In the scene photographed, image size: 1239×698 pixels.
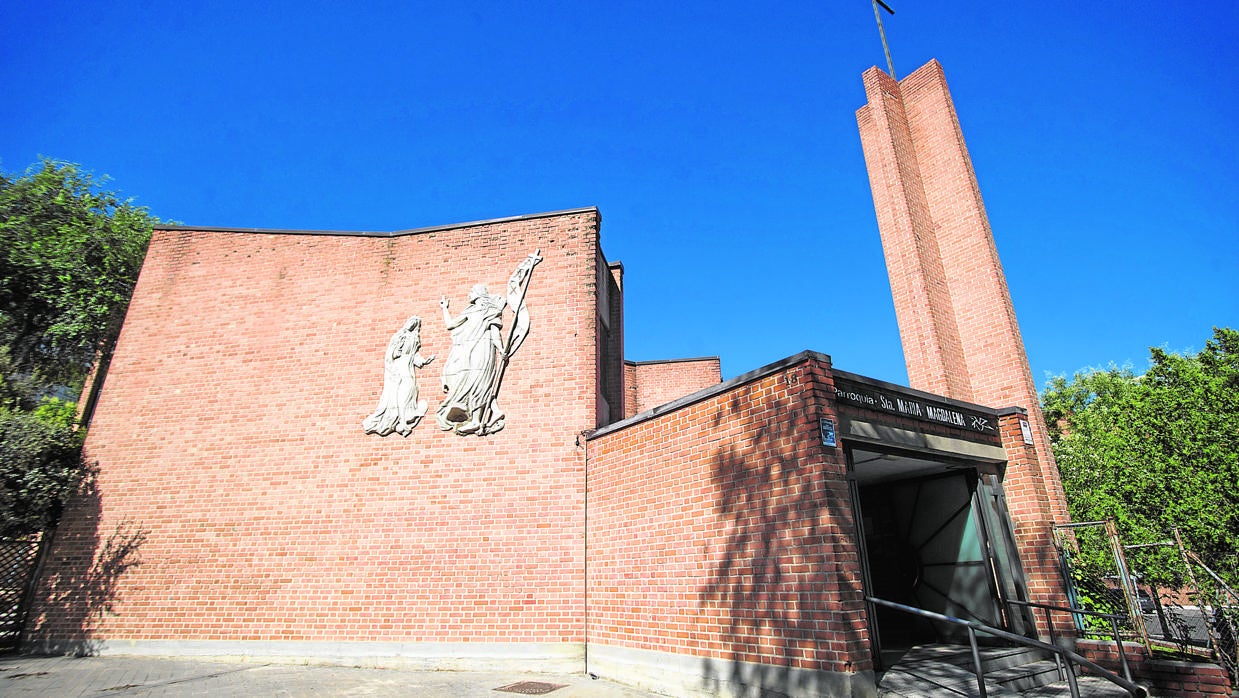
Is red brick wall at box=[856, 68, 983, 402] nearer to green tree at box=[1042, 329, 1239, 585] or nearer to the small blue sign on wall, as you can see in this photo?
green tree at box=[1042, 329, 1239, 585]

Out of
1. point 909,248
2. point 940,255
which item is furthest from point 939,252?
point 909,248

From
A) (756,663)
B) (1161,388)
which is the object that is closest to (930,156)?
(1161,388)

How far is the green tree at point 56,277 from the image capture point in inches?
499

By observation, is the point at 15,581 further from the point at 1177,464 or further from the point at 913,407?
the point at 1177,464

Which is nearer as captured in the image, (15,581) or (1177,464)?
(15,581)

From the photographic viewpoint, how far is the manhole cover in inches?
258

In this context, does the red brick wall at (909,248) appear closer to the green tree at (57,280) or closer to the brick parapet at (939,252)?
the brick parapet at (939,252)

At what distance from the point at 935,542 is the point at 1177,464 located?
330 inches

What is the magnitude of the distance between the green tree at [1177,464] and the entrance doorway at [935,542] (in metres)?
5.33

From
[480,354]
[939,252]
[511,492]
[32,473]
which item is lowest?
[511,492]

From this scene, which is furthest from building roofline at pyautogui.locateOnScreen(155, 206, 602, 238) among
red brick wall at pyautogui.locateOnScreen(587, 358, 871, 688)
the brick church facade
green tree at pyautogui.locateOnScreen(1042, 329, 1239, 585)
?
green tree at pyautogui.locateOnScreen(1042, 329, 1239, 585)

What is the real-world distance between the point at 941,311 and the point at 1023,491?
5531mm

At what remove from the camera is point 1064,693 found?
5891 millimetres

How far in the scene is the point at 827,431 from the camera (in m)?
5.82
